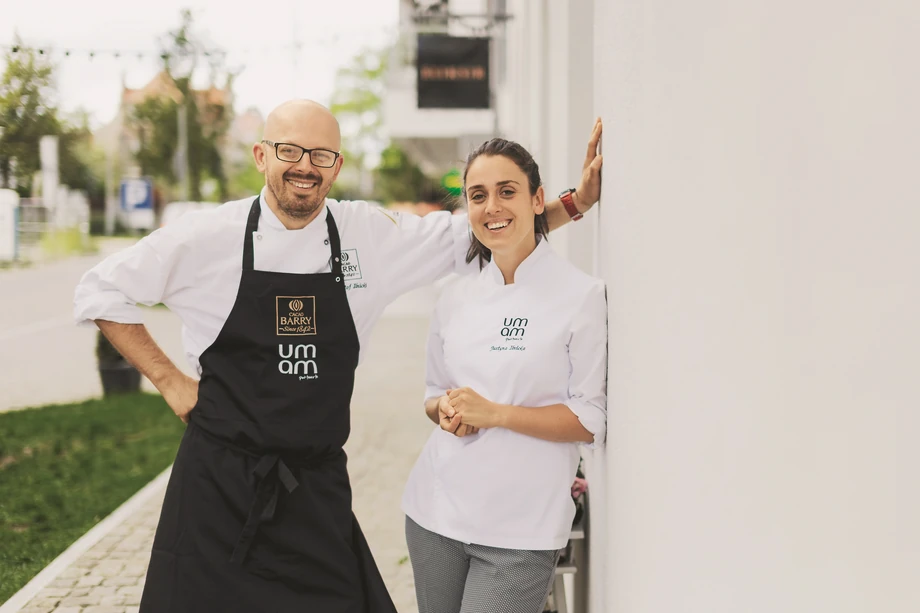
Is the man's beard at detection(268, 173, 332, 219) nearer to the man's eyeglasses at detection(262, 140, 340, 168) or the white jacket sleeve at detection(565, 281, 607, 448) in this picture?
the man's eyeglasses at detection(262, 140, 340, 168)

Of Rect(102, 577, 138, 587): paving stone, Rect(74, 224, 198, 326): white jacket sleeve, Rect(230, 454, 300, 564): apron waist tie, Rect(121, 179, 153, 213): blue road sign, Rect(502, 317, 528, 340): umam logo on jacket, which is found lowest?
Rect(102, 577, 138, 587): paving stone

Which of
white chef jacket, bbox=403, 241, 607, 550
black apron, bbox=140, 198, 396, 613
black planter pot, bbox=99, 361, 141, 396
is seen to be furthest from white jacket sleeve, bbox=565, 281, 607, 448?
black planter pot, bbox=99, 361, 141, 396

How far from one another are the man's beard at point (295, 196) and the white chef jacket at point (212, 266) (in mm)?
54

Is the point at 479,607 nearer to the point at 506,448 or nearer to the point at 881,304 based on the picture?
the point at 506,448

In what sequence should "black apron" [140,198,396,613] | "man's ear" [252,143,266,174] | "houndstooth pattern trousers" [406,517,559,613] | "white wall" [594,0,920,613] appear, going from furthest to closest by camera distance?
"man's ear" [252,143,266,174]
"black apron" [140,198,396,613]
"houndstooth pattern trousers" [406,517,559,613]
"white wall" [594,0,920,613]

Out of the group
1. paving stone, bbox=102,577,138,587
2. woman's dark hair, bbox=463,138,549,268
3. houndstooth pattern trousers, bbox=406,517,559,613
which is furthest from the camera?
paving stone, bbox=102,577,138,587

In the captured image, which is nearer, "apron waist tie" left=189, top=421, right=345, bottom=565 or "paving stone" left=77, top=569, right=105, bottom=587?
"apron waist tie" left=189, top=421, right=345, bottom=565

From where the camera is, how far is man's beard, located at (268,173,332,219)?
2408 millimetres

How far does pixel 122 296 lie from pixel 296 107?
687 millimetres

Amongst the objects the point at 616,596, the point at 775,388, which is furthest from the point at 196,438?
the point at 775,388

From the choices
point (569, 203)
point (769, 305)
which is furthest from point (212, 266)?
point (769, 305)

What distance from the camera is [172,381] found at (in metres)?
2.44

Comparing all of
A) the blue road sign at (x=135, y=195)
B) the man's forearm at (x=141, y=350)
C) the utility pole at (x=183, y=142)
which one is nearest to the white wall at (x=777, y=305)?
the man's forearm at (x=141, y=350)

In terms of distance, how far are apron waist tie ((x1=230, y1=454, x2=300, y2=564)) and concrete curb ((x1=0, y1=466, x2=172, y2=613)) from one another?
2262mm
